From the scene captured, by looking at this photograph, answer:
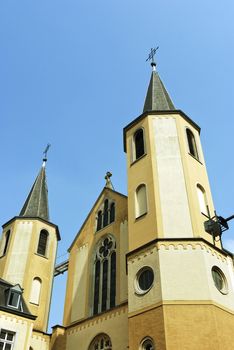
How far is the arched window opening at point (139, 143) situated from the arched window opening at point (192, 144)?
304cm

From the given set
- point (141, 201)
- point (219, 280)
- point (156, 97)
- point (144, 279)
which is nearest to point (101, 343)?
point (144, 279)

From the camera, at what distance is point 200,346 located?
15836 mm

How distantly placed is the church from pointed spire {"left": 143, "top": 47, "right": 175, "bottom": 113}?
0.36 feet

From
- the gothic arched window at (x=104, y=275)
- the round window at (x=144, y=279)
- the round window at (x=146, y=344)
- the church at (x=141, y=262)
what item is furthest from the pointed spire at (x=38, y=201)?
the round window at (x=146, y=344)

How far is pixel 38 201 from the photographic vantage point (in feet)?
113

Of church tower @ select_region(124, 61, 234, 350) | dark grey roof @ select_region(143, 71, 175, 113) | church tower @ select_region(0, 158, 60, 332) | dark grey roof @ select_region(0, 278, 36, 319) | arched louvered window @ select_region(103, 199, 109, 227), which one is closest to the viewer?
church tower @ select_region(124, 61, 234, 350)

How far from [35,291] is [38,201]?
8.47 m

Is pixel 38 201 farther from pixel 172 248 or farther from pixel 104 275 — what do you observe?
pixel 172 248

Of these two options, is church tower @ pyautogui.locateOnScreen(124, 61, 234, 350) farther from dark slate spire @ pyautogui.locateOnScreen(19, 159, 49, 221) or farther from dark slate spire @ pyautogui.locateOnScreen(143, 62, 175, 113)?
dark slate spire @ pyautogui.locateOnScreen(19, 159, 49, 221)

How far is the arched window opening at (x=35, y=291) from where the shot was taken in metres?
28.1

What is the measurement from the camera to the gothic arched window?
2414 centimetres

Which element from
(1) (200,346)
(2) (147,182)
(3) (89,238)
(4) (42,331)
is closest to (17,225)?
(3) (89,238)

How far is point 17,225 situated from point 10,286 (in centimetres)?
700

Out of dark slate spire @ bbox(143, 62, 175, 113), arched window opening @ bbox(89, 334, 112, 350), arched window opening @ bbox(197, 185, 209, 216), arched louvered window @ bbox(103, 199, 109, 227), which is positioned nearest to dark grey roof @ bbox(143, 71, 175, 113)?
dark slate spire @ bbox(143, 62, 175, 113)
